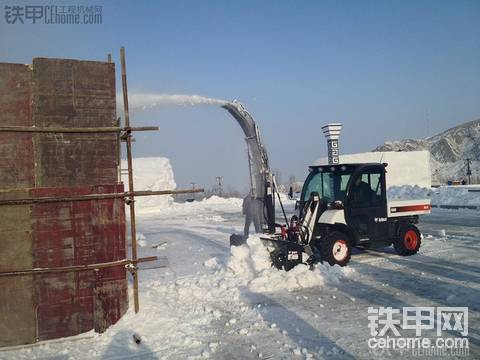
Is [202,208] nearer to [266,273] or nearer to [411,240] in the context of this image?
[411,240]

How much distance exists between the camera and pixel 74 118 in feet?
18.4

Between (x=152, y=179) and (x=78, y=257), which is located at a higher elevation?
(x=152, y=179)

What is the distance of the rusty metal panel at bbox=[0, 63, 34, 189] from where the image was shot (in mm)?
5234

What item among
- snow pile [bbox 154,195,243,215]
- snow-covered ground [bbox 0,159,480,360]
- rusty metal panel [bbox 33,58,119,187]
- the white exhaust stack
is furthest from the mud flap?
snow pile [bbox 154,195,243,215]

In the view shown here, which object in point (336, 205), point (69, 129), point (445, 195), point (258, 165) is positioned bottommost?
point (445, 195)

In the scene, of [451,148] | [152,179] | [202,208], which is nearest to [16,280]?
[202,208]

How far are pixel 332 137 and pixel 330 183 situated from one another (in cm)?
1456

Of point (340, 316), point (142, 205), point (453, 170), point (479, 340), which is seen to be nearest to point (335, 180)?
point (340, 316)

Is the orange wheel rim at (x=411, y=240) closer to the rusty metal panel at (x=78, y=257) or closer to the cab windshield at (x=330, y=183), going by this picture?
the cab windshield at (x=330, y=183)

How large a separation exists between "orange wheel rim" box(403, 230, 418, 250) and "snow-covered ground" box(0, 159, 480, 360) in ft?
0.99

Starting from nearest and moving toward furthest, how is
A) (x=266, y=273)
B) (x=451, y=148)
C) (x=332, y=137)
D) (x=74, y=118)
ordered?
1. (x=74, y=118)
2. (x=266, y=273)
3. (x=332, y=137)
4. (x=451, y=148)

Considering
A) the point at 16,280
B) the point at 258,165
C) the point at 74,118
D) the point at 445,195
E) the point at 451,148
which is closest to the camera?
the point at 16,280

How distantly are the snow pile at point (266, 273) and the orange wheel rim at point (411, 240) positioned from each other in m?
2.35

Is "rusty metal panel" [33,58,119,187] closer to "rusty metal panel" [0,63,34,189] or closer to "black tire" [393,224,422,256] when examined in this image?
"rusty metal panel" [0,63,34,189]
